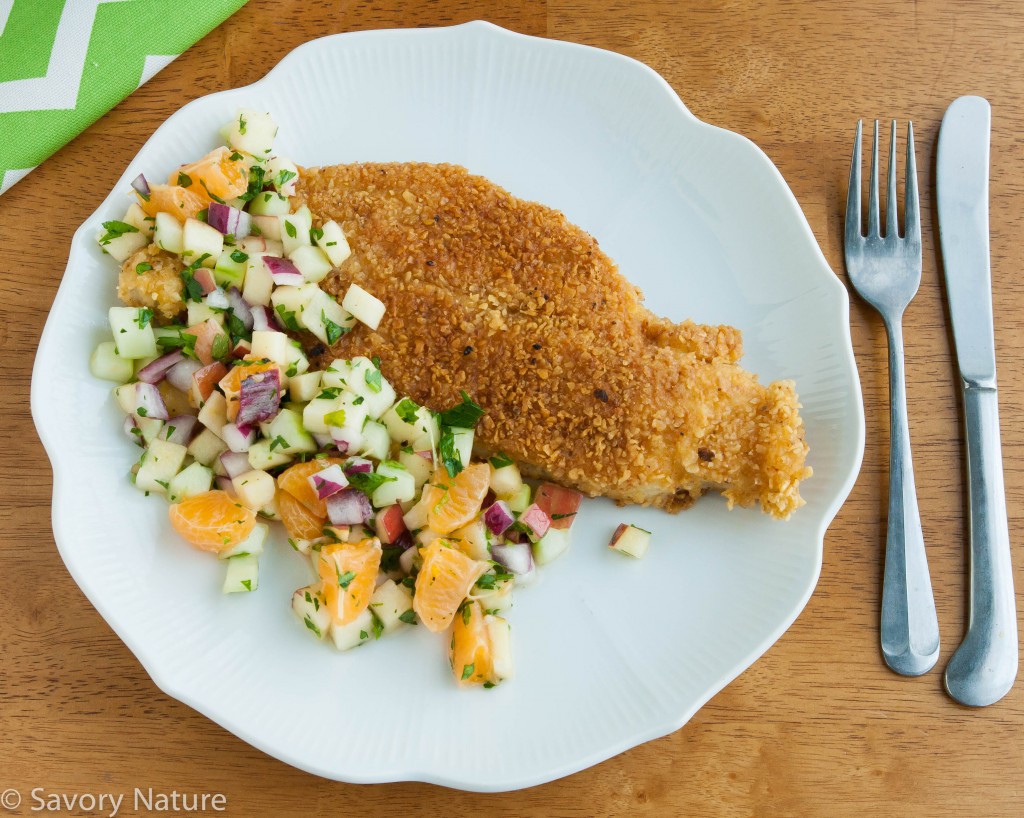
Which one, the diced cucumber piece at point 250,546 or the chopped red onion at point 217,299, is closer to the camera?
the diced cucumber piece at point 250,546

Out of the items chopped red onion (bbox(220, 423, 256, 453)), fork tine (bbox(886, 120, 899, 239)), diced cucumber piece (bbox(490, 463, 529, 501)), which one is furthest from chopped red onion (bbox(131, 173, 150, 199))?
fork tine (bbox(886, 120, 899, 239))

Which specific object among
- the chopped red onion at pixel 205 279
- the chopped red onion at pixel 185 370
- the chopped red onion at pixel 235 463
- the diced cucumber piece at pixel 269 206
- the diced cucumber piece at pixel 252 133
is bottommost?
the chopped red onion at pixel 235 463

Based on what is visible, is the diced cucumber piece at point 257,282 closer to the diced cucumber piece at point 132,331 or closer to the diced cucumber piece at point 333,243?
the diced cucumber piece at point 333,243

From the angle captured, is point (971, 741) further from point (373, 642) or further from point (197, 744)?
point (197, 744)

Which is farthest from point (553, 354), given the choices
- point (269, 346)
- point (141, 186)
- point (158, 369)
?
point (141, 186)

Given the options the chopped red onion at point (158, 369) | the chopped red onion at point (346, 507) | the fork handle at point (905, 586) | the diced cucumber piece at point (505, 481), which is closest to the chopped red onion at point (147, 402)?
the chopped red onion at point (158, 369)

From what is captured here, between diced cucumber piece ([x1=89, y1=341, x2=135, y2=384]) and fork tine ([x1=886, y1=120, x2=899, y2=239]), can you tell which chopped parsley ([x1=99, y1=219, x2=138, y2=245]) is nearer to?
diced cucumber piece ([x1=89, y1=341, x2=135, y2=384])

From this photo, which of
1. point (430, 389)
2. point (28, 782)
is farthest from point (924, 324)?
point (28, 782)
